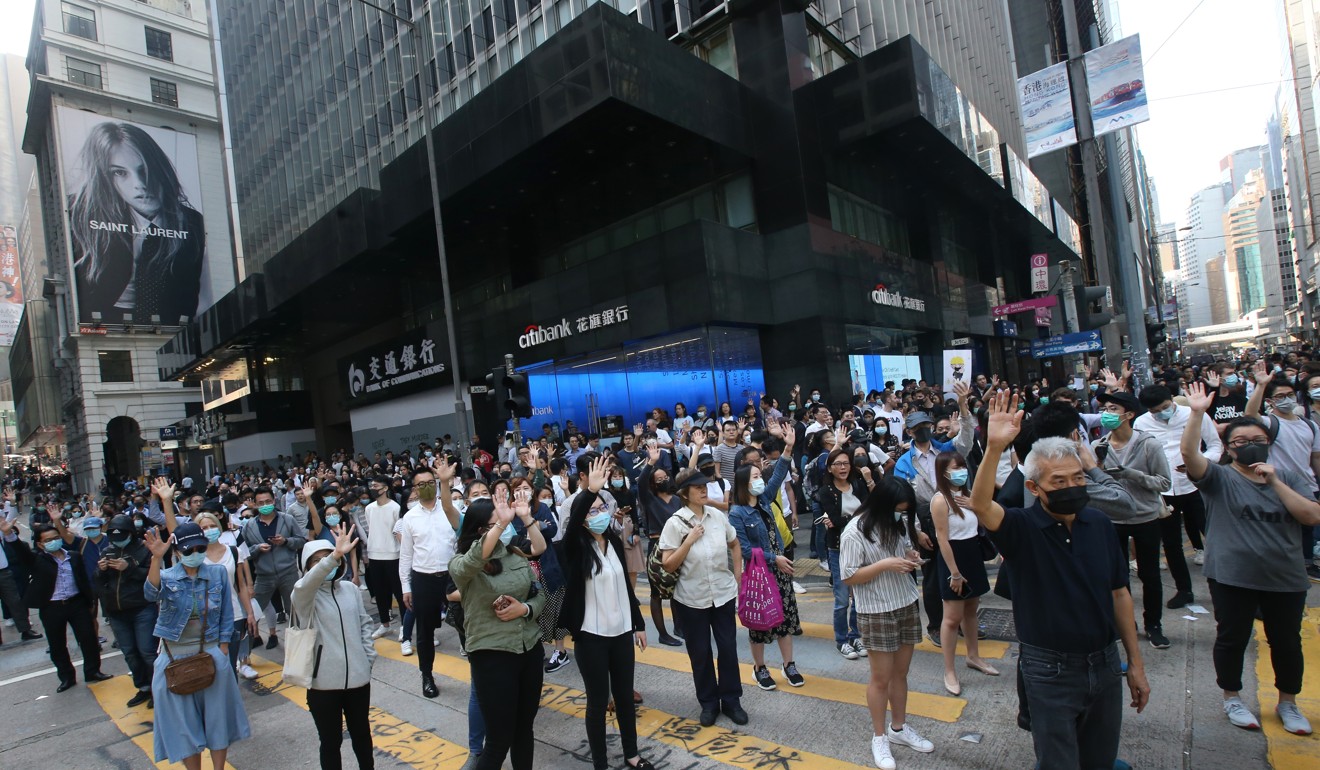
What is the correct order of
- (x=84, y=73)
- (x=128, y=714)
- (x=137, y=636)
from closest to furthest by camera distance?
(x=128, y=714) < (x=137, y=636) < (x=84, y=73)

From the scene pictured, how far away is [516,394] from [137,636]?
742cm

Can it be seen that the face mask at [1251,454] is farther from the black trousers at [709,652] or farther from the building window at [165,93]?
the building window at [165,93]

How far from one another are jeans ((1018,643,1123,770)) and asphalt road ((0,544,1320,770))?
2.97 ft

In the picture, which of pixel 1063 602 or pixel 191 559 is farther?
pixel 191 559

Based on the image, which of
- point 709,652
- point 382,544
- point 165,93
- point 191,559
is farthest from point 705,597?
point 165,93

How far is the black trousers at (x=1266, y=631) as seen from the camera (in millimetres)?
3709

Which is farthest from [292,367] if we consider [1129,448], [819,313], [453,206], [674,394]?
[1129,448]

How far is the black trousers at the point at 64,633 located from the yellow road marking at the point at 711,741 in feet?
19.4

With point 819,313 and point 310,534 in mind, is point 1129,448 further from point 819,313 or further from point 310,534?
point 819,313

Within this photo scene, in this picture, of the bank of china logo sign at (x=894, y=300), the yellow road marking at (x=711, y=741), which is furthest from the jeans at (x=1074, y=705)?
the bank of china logo sign at (x=894, y=300)

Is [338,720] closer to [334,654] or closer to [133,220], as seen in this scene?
[334,654]

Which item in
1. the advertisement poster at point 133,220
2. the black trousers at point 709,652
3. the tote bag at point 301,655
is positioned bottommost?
the black trousers at point 709,652

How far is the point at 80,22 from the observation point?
51281 millimetres

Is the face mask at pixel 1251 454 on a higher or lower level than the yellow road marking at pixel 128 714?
higher
